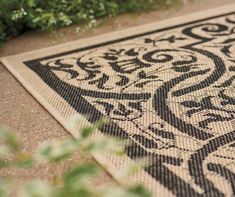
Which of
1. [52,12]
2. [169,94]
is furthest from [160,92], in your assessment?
[52,12]

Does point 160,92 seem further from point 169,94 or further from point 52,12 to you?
point 52,12

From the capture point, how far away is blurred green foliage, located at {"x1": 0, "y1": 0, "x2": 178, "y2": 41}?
225cm

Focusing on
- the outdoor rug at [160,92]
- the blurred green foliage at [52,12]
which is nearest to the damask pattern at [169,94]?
the outdoor rug at [160,92]

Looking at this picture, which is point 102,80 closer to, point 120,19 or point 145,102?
point 145,102

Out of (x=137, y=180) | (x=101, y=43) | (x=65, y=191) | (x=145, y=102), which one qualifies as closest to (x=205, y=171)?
(x=137, y=180)

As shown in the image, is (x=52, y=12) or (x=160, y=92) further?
(x=52, y=12)

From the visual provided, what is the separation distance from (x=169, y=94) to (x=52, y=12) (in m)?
1.01

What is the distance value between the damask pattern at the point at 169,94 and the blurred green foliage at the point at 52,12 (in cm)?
32

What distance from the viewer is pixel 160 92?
1692mm

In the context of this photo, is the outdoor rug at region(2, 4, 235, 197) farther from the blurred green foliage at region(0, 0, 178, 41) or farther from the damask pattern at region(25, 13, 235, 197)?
the blurred green foliage at region(0, 0, 178, 41)

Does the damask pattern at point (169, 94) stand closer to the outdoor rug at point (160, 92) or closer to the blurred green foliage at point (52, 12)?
the outdoor rug at point (160, 92)

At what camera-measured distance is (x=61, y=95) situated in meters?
1.70

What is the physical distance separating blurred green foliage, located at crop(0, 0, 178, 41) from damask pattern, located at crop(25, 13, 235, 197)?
1.06 ft

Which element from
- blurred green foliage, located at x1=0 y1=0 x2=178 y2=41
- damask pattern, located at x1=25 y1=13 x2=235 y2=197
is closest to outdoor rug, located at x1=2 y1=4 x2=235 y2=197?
damask pattern, located at x1=25 y1=13 x2=235 y2=197
